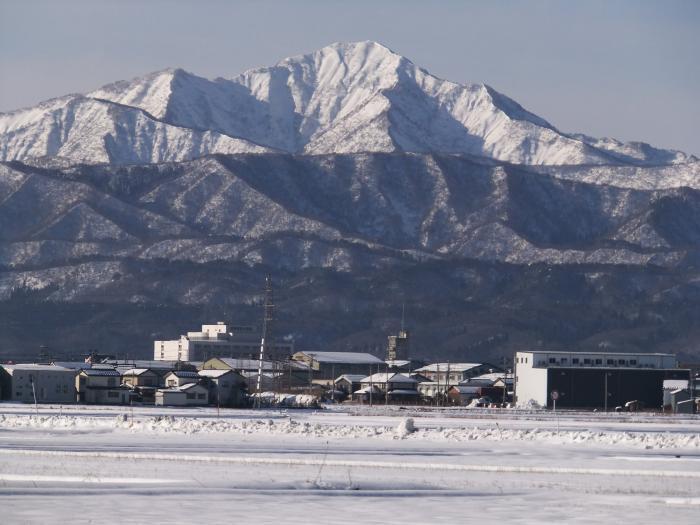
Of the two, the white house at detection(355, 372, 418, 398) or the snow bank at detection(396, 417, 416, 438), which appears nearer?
the snow bank at detection(396, 417, 416, 438)

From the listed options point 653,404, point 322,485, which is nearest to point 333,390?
point 653,404

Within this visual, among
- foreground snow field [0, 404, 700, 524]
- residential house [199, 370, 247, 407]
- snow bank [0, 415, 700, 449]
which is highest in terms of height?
residential house [199, 370, 247, 407]

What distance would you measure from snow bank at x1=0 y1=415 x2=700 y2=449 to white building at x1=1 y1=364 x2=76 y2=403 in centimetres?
5511

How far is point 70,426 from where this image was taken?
253 ft

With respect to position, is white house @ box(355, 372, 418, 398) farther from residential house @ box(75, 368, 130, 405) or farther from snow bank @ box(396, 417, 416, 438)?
snow bank @ box(396, 417, 416, 438)

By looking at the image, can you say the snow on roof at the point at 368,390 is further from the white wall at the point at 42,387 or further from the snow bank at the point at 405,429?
the snow bank at the point at 405,429

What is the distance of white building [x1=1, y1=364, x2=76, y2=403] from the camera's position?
136 metres

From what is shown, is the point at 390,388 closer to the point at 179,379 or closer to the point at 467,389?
the point at 467,389

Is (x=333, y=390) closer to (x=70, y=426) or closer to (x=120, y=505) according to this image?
(x=70, y=426)

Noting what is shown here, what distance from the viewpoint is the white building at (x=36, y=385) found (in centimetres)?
13600

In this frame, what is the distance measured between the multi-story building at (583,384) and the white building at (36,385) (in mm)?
47833

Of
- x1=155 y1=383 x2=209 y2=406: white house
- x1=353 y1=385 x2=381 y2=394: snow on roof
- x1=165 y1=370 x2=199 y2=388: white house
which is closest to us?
x1=155 y1=383 x2=209 y2=406: white house

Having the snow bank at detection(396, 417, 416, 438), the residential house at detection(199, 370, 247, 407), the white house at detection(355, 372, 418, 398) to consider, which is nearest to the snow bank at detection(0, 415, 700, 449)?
the snow bank at detection(396, 417, 416, 438)

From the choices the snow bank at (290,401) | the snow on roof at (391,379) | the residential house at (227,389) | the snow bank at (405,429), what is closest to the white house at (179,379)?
the residential house at (227,389)
